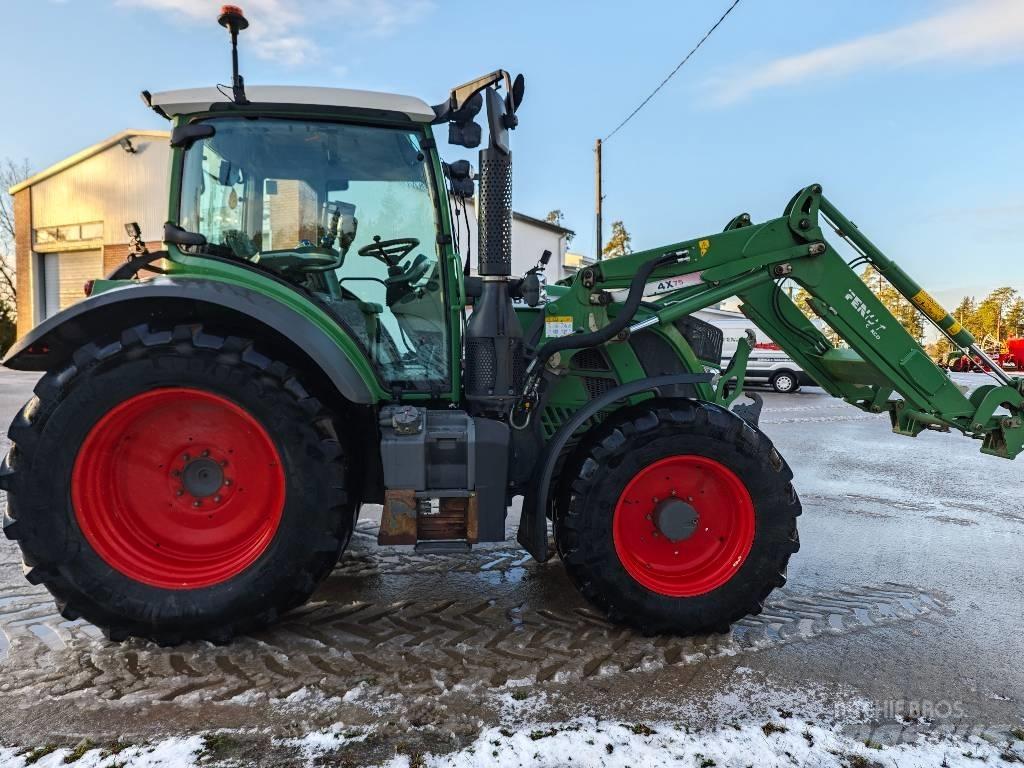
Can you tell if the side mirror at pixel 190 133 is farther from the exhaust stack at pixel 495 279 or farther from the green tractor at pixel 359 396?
the exhaust stack at pixel 495 279

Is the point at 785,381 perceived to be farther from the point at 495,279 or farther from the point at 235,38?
the point at 235,38

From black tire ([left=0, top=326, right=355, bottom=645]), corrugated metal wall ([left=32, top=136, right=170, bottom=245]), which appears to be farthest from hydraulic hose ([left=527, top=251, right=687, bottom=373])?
corrugated metal wall ([left=32, top=136, right=170, bottom=245])

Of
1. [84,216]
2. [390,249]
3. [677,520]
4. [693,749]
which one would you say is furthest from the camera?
[84,216]

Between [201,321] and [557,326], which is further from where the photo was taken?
[557,326]

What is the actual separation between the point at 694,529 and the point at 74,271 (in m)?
26.9

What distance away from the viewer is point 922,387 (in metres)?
3.59

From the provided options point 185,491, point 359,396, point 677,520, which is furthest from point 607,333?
→ point 185,491

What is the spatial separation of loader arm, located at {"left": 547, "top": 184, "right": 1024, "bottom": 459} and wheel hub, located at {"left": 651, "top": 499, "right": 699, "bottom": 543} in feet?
2.85

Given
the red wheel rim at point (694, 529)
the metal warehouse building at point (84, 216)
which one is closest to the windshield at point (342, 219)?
the red wheel rim at point (694, 529)

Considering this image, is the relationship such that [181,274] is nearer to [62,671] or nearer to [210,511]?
[210,511]

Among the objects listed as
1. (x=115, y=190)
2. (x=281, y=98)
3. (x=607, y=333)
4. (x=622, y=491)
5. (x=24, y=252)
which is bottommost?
(x=622, y=491)

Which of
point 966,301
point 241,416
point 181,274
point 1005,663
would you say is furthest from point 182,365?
point 966,301

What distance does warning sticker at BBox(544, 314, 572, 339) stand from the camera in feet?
11.3

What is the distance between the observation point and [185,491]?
308 centimetres
